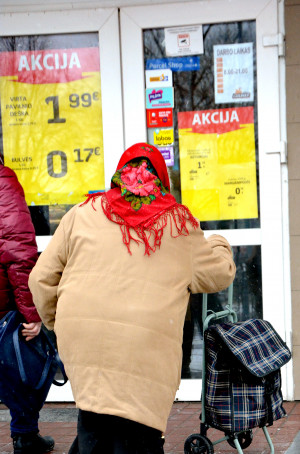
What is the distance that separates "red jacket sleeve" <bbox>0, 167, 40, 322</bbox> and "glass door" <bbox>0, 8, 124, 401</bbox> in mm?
1404

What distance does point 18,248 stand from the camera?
3943mm

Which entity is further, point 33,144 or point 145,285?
point 33,144

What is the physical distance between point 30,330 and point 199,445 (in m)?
1.15

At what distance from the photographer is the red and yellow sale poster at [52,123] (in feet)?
17.7

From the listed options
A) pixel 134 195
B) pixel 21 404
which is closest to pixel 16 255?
pixel 21 404

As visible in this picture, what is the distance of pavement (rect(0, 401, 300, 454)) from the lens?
4305mm

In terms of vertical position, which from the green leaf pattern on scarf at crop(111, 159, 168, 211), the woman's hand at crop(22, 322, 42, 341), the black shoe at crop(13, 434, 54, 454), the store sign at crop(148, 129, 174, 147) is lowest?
the black shoe at crop(13, 434, 54, 454)

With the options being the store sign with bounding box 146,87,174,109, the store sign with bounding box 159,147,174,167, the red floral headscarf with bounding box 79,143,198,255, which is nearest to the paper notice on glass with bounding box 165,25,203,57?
the store sign with bounding box 146,87,174,109

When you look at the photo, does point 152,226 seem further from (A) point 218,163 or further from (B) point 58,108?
(B) point 58,108

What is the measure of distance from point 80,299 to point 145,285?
29 centimetres

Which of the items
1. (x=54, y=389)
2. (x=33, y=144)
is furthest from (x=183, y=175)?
(x=54, y=389)

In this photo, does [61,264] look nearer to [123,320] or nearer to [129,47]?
[123,320]

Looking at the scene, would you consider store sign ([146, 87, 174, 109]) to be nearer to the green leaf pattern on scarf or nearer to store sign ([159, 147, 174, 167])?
store sign ([159, 147, 174, 167])

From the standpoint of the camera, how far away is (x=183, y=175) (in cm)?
534
